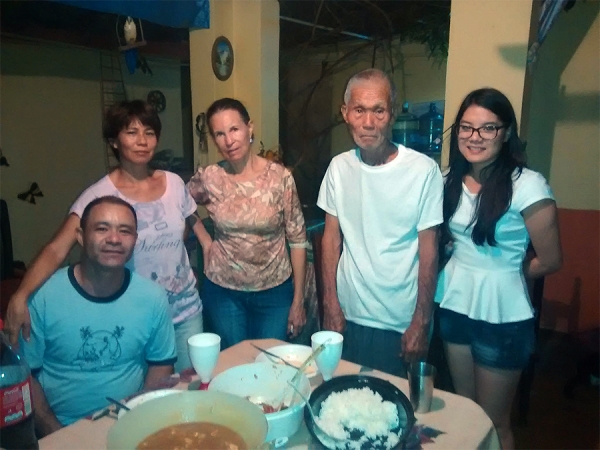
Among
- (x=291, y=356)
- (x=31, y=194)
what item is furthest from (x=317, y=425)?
(x=31, y=194)

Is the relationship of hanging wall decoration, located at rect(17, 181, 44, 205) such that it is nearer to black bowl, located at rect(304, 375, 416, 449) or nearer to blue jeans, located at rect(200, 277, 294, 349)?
blue jeans, located at rect(200, 277, 294, 349)

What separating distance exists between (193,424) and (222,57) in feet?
8.26

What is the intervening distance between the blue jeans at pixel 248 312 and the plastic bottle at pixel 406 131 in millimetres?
2256

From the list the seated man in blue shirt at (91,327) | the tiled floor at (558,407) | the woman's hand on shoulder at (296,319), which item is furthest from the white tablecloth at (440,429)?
the tiled floor at (558,407)

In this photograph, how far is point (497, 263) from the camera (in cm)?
153

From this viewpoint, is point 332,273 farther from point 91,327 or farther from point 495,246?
point 91,327

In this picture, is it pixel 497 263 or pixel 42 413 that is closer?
pixel 42 413

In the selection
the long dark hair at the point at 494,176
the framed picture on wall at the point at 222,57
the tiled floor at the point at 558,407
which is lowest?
the tiled floor at the point at 558,407

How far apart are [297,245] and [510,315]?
0.79 m

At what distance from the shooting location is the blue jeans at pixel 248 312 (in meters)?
1.85

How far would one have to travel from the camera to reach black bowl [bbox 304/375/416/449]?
977 millimetres

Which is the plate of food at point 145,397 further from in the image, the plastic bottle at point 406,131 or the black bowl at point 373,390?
the plastic bottle at point 406,131

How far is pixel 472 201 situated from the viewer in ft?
5.11

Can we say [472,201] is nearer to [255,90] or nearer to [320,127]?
[255,90]
